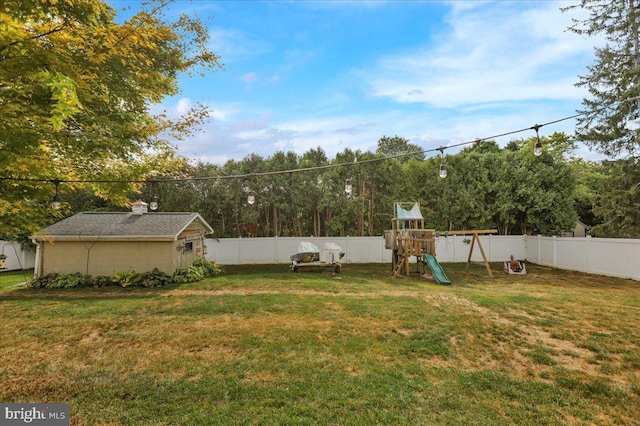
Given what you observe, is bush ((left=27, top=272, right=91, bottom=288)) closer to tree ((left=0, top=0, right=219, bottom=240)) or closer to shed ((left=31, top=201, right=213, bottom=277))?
shed ((left=31, top=201, right=213, bottom=277))

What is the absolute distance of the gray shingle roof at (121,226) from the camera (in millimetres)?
11648

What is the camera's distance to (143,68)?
239 inches

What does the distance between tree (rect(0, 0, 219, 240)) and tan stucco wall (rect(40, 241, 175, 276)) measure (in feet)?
14.8

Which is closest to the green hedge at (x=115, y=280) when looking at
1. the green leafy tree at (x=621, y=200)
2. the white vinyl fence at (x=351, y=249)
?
the white vinyl fence at (x=351, y=249)

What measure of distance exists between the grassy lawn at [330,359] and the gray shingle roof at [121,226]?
11.9 feet

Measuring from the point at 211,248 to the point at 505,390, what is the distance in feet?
55.5

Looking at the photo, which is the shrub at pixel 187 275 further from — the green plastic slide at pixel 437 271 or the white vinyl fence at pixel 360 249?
the green plastic slide at pixel 437 271

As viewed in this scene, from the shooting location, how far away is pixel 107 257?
11703mm

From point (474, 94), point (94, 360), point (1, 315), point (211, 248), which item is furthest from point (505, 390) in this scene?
point (211, 248)

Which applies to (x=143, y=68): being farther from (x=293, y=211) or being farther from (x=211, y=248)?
(x=293, y=211)

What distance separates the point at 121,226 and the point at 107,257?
151cm

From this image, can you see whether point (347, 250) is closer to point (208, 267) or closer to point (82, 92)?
point (208, 267)

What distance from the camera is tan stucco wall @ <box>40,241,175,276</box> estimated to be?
11617 mm

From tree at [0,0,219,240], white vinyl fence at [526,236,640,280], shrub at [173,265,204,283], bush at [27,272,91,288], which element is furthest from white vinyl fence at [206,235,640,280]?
tree at [0,0,219,240]
